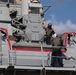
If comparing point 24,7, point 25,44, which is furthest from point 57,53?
point 24,7

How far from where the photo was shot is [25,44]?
1395 centimetres

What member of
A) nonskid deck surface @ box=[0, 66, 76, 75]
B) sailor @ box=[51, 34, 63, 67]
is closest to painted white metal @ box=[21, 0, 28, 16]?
sailor @ box=[51, 34, 63, 67]

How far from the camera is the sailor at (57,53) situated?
1396 cm

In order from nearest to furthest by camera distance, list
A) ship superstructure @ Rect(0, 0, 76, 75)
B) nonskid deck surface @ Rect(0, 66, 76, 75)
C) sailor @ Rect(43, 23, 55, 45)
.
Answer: nonskid deck surface @ Rect(0, 66, 76, 75) → ship superstructure @ Rect(0, 0, 76, 75) → sailor @ Rect(43, 23, 55, 45)

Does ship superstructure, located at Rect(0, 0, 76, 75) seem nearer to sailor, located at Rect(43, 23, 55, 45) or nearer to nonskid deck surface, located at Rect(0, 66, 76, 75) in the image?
nonskid deck surface, located at Rect(0, 66, 76, 75)

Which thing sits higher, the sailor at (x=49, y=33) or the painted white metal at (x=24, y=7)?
the painted white metal at (x=24, y=7)

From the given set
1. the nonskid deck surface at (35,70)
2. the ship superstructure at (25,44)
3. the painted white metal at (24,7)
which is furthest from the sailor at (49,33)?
the nonskid deck surface at (35,70)

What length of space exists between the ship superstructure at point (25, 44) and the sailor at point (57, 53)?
7.3 inches

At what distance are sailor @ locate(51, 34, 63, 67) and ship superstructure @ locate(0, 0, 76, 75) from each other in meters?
0.18

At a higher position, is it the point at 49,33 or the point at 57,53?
the point at 49,33

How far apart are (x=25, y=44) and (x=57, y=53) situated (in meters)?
1.42

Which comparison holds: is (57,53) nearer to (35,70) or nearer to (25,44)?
(25,44)

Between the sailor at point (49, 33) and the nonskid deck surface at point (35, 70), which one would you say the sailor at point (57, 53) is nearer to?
the sailor at point (49, 33)

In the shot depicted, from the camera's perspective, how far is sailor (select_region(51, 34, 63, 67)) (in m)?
14.0
